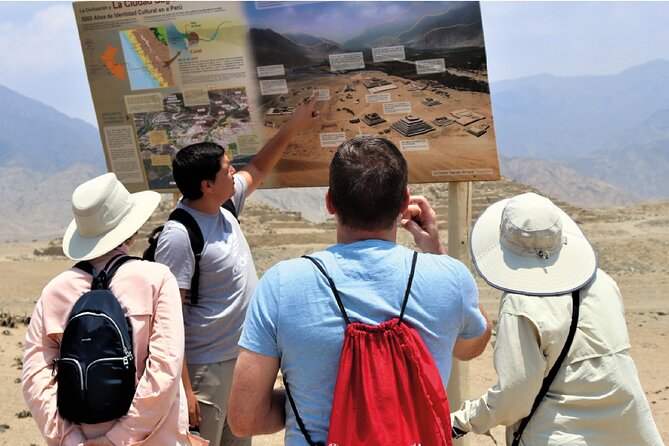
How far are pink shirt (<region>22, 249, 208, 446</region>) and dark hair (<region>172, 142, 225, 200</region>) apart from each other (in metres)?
0.83

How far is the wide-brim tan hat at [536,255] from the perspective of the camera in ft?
8.26

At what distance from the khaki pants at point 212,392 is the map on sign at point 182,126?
6.53 feet

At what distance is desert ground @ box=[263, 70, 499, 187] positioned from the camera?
443cm

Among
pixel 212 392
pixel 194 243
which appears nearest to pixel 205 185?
pixel 194 243

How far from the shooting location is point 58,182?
13612 centimetres

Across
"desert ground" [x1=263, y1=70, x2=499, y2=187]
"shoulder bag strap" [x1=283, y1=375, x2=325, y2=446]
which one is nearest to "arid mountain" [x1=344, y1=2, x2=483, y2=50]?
"desert ground" [x1=263, y1=70, x2=499, y2=187]

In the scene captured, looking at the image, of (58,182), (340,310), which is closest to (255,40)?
(340,310)

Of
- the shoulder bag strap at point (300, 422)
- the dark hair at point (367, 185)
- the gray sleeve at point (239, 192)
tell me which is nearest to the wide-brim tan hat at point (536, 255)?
the dark hair at point (367, 185)

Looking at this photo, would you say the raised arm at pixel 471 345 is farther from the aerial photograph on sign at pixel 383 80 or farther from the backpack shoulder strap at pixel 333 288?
the aerial photograph on sign at pixel 383 80

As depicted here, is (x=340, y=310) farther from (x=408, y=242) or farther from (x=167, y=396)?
(x=408, y=242)

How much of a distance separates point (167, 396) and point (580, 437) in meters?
1.54

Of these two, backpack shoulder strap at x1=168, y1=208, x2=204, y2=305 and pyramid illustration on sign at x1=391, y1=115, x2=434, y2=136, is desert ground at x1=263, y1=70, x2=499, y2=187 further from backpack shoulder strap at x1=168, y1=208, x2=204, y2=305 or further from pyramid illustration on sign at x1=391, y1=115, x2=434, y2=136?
backpack shoulder strap at x1=168, y1=208, x2=204, y2=305

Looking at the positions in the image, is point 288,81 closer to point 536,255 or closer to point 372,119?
point 372,119

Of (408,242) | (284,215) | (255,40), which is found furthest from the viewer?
(284,215)
